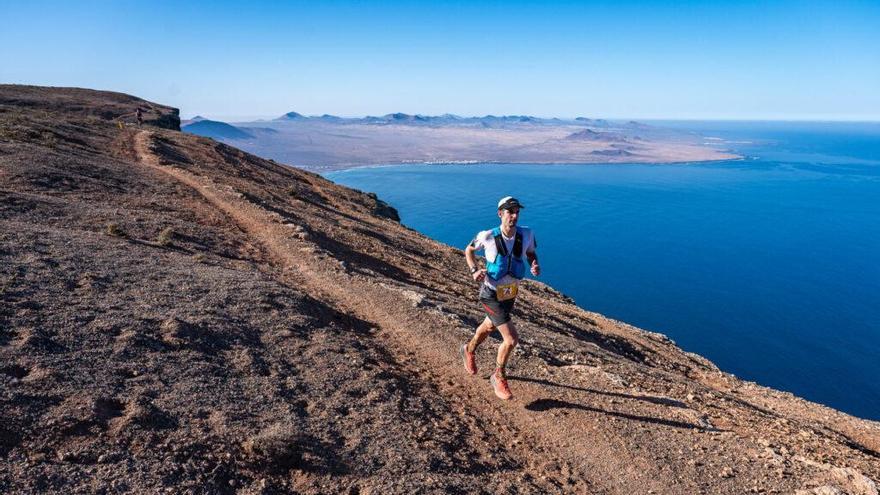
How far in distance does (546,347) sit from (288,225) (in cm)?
1115

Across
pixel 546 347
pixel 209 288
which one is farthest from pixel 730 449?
pixel 209 288

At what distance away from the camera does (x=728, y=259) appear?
81.4m

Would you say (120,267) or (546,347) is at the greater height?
(120,267)

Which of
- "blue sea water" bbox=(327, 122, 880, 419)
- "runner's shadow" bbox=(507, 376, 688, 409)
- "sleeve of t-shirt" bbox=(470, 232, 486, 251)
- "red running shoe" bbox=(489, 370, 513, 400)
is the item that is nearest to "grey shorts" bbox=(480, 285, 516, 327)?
"sleeve of t-shirt" bbox=(470, 232, 486, 251)

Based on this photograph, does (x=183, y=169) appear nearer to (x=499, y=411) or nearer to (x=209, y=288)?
(x=209, y=288)

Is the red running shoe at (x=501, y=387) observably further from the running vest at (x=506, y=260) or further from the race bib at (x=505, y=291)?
the running vest at (x=506, y=260)

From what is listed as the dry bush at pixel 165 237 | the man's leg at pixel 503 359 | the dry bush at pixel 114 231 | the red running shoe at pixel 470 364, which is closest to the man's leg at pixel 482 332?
the red running shoe at pixel 470 364

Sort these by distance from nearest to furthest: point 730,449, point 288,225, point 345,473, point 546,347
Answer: point 345,473 → point 730,449 → point 546,347 → point 288,225

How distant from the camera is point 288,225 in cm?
1828

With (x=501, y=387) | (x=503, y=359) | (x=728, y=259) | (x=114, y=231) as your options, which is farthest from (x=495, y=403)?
(x=728, y=259)

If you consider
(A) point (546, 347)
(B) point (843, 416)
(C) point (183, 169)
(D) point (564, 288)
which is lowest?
(D) point (564, 288)

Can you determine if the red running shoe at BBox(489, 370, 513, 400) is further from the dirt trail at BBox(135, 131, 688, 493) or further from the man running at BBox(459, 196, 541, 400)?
the man running at BBox(459, 196, 541, 400)

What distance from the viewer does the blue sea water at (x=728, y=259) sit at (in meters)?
49.0

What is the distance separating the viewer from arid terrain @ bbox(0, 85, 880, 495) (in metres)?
5.21
